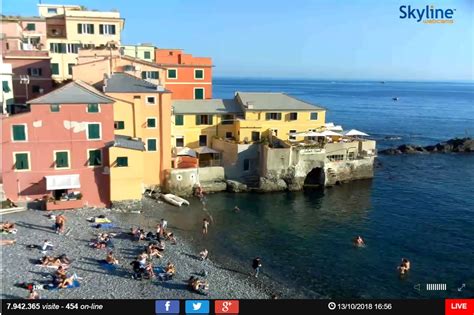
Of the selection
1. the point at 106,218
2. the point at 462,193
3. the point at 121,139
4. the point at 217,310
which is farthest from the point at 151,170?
the point at 462,193

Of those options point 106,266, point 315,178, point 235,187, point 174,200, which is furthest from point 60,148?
point 315,178

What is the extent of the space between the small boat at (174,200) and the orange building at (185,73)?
56.4 feet

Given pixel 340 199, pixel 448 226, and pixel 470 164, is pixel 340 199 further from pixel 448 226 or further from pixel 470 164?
pixel 470 164

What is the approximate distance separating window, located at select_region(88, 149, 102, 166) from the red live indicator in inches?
1173

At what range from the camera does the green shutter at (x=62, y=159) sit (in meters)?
35.2

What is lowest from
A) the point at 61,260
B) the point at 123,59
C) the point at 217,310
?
the point at 61,260

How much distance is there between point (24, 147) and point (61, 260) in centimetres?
1284

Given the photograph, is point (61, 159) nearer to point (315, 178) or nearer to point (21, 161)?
point (21, 161)

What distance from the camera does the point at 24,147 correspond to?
34344mm

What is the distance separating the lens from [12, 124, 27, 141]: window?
33.8 metres

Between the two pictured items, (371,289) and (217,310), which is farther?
(371,289)

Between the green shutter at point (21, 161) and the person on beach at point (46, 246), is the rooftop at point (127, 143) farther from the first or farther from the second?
the person on beach at point (46, 246)

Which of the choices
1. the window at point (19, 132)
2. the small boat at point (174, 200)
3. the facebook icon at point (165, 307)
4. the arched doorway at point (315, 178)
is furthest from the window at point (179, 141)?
the facebook icon at point (165, 307)

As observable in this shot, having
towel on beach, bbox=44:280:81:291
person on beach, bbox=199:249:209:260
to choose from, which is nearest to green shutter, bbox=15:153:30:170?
towel on beach, bbox=44:280:81:291
